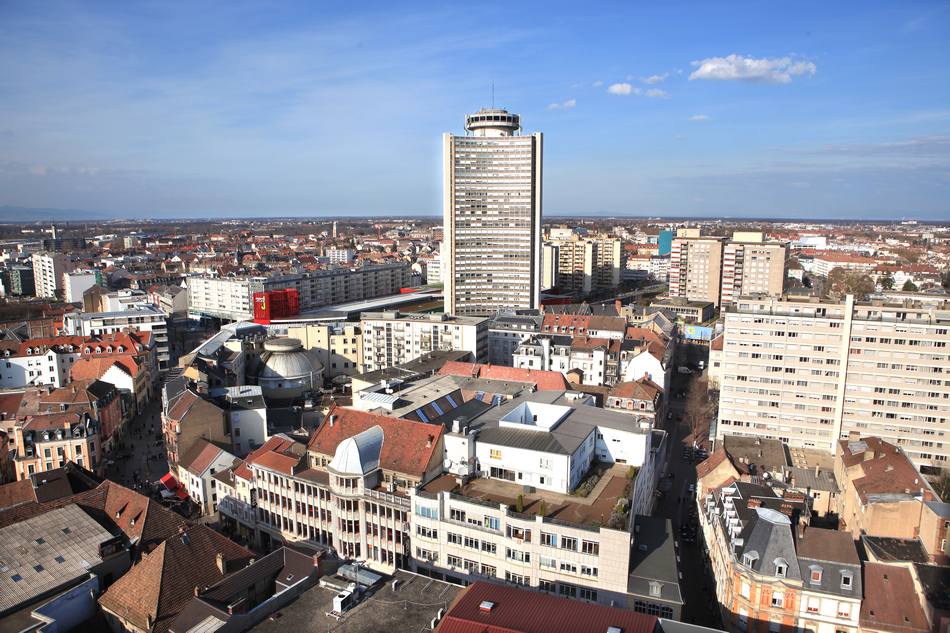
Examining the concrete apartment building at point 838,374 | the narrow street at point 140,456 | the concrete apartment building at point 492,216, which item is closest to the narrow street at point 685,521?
the concrete apartment building at point 838,374

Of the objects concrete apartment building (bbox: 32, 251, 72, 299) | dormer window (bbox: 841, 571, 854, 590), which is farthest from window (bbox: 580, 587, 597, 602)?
concrete apartment building (bbox: 32, 251, 72, 299)

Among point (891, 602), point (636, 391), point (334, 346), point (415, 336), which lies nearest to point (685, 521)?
point (636, 391)

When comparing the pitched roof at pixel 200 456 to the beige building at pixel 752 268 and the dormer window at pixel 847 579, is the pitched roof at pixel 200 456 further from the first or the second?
the beige building at pixel 752 268

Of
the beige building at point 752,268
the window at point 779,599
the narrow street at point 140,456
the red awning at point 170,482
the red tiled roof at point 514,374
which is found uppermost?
the beige building at point 752,268

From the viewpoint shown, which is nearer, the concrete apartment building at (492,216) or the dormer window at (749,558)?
the dormer window at (749,558)

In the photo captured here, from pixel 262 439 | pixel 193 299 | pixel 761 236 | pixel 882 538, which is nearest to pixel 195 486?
pixel 262 439

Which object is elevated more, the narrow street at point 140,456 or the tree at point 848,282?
the tree at point 848,282

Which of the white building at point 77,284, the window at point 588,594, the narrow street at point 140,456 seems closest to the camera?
the window at point 588,594
